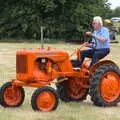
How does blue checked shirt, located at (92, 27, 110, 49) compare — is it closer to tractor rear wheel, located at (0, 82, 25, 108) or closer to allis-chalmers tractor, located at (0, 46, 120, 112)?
allis-chalmers tractor, located at (0, 46, 120, 112)

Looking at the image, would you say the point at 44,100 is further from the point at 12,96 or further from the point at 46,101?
the point at 12,96

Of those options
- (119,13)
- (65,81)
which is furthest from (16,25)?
Result: (119,13)

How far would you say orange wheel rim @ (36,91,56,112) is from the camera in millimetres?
9688

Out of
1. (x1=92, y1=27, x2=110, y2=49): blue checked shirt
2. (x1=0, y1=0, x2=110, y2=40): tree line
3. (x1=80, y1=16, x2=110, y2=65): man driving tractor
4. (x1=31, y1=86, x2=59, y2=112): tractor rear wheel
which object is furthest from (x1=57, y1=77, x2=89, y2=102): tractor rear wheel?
(x1=0, y1=0, x2=110, y2=40): tree line

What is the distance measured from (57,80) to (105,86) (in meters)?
0.98

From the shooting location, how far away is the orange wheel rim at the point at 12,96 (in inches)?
396

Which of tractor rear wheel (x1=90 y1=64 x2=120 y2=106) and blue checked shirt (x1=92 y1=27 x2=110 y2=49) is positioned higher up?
blue checked shirt (x1=92 y1=27 x2=110 y2=49)

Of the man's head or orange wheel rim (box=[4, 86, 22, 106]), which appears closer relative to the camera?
orange wheel rim (box=[4, 86, 22, 106])

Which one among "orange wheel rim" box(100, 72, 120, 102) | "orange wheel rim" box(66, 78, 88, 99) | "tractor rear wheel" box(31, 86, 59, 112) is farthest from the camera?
"orange wheel rim" box(66, 78, 88, 99)

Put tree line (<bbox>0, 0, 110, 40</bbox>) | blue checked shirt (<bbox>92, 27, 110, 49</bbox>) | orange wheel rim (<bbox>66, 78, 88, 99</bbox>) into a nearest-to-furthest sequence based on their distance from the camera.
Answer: blue checked shirt (<bbox>92, 27, 110, 49</bbox>), orange wheel rim (<bbox>66, 78, 88, 99</bbox>), tree line (<bbox>0, 0, 110, 40</bbox>)

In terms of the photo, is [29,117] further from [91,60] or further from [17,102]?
[91,60]

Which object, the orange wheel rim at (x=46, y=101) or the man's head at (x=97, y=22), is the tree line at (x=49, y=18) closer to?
the man's head at (x=97, y=22)

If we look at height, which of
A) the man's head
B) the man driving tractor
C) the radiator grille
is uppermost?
the man's head

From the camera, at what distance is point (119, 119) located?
30.4 ft
